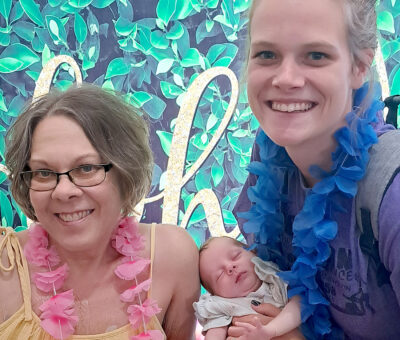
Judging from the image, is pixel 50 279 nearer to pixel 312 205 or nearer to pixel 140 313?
pixel 140 313

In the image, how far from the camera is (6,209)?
3844 millimetres

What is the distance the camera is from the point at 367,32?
1.42 metres

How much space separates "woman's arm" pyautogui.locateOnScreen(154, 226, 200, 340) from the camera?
71.2 inches

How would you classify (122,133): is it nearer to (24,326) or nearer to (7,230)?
(7,230)

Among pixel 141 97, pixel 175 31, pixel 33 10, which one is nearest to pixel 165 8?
pixel 175 31

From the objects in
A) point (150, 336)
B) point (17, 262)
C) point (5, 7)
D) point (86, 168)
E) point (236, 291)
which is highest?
point (5, 7)

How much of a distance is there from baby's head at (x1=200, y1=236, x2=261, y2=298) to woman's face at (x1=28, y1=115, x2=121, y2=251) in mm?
427

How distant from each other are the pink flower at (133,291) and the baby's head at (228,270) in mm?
236

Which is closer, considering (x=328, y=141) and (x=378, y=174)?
(x=378, y=174)

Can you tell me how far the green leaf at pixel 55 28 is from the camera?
144 inches

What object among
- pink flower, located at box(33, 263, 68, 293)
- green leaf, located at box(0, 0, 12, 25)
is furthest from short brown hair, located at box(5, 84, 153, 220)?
green leaf, located at box(0, 0, 12, 25)

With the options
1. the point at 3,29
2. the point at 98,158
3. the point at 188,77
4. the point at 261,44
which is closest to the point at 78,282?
the point at 98,158

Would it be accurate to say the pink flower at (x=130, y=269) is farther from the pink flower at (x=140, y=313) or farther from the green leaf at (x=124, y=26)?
the green leaf at (x=124, y=26)

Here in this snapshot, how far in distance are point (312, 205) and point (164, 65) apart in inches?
95.1
